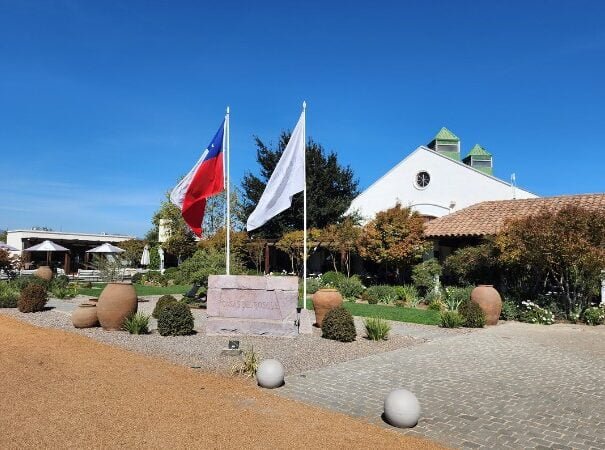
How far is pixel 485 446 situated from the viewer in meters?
4.79

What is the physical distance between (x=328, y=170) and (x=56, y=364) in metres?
24.4

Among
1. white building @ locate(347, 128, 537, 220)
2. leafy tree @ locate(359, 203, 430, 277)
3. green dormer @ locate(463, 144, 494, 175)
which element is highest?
green dormer @ locate(463, 144, 494, 175)

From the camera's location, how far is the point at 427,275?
19.9m

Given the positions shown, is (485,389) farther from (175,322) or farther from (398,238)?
(398,238)

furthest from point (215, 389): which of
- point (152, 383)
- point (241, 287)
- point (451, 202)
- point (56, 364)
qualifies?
point (451, 202)

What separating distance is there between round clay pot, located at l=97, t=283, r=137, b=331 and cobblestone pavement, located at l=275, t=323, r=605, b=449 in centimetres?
575

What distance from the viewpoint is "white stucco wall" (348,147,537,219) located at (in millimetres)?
27188

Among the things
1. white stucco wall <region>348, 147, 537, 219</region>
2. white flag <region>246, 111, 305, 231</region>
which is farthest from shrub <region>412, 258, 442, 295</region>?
white flag <region>246, 111, 305, 231</region>

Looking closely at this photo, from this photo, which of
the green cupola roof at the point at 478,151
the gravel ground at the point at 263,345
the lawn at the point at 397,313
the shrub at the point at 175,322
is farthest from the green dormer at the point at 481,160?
the shrub at the point at 175,322

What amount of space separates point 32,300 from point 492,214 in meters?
18.2

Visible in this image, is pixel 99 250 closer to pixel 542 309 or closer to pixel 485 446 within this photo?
pixel 542 309

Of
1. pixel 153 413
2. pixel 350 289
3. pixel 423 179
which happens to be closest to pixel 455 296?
pixel 350 289

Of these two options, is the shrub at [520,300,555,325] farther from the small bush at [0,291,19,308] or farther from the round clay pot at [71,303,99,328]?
the small bush at [0,291,19,308]

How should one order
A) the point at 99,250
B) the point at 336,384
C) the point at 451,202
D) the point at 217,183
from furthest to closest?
the point at 99,250 → the point at 451,202 → the point at 217,183 → the point at 336,384
